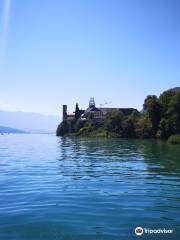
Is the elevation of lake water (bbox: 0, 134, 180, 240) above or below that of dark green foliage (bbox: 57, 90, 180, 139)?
below

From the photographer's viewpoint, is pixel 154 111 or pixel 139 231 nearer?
pixel 139 231

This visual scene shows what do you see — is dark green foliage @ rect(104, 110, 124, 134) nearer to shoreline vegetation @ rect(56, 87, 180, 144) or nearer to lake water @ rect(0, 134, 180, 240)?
shoreline vegetation @ rect(56, 87, 180, 144)

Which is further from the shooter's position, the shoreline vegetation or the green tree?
the green tree

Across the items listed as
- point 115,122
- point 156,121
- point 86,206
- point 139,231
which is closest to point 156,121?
point 156,121

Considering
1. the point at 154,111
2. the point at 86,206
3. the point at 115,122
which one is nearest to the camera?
the point at 86,206

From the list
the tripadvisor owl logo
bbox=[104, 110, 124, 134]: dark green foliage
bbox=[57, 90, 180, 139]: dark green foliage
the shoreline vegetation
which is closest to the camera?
the tripadvisor owl logo

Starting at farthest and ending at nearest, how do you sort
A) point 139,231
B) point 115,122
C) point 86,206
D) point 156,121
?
point 115,122 → point 156,121 → point 86,206 → point 139,231

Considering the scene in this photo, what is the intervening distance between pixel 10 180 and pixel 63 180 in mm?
4158

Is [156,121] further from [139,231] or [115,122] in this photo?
[139,231]

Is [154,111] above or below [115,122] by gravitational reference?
above

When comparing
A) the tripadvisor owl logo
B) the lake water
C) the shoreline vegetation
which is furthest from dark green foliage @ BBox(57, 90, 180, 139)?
the tripadvisor owl logo

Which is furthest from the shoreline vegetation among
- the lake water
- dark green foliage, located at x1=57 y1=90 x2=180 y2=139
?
the lake water

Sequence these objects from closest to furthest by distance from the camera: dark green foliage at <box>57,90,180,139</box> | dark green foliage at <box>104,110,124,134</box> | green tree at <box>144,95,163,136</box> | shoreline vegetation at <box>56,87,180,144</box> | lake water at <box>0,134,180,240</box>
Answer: lake water at <box>0,134,180,240</box> < shoreline vegetation at <box>56,87,180,144</box> < dark green foliage at <box>57,90,180,139</box> < green tree at <box>144,95,163,136</box> < dark green foliage at <box>104,110,124,134</box>

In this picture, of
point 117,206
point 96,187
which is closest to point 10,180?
point 96,187
